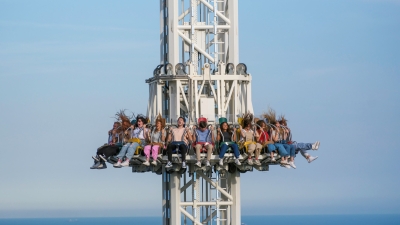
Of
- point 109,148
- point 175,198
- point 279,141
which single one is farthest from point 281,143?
point 109,148

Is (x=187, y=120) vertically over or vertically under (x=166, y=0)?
under

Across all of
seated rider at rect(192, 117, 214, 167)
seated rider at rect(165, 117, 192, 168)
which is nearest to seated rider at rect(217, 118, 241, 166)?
seated rider at rect(192, 117, 214, 167)

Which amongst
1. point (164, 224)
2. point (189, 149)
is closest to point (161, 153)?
point (189, 149)

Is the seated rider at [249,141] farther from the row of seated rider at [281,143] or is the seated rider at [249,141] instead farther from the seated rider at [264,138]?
the row of seated rider at [281,143]

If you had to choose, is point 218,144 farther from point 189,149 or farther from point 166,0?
point 166,0

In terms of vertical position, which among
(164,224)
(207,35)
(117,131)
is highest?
(207,35)

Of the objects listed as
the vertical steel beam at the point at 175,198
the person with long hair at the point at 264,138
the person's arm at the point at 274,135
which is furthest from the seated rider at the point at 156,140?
the person's arm at the point at 274,135
